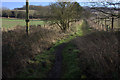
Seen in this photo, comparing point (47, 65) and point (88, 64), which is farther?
point (47, 65)

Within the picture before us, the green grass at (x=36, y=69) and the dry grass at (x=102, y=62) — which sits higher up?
the dry grass at (x=102, y=62)

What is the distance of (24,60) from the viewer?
5926 millimetres

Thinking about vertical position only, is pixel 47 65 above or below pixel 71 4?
below

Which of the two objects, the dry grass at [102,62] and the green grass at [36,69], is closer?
the dry grass at [102,62]

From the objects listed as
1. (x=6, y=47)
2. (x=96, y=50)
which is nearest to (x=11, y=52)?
(x=6, y=47)

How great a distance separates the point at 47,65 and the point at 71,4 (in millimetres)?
12763

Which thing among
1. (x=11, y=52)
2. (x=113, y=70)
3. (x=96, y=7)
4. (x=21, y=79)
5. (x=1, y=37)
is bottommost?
(x=21, y=79)

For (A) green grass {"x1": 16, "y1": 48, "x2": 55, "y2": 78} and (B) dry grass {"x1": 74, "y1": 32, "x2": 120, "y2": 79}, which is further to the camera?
(A) green grass {"x1": 16, "y1": 48, "x2": 55, "y2": 78}

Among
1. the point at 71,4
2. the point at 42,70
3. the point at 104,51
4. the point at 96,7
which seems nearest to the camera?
the point at 42,70

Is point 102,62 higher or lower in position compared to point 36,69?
higher

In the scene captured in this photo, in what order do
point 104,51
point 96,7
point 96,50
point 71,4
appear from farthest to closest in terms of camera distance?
1. point 71,4
2. point 96,7
3. point 96,50
4. point 104,51

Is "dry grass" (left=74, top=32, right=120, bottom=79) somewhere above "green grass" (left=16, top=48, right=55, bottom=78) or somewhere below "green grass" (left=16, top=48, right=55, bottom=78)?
above

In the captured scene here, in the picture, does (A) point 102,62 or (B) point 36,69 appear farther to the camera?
(B) point 36,69

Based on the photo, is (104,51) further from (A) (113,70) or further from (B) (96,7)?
(B) (96,7)
